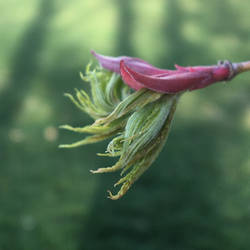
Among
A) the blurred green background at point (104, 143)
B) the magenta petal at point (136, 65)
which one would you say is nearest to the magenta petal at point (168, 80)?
the magenta petal at point (136, 65)

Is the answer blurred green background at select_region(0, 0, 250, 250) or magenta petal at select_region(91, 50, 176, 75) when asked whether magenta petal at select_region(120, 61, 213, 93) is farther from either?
blurred green background at select_region(0, 0, 250, 250)

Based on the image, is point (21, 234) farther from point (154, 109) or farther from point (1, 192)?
point (154, 109)

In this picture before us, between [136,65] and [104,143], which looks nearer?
[136,65]

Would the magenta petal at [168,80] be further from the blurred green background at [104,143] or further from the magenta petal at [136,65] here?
the blurred green background at [104,143]

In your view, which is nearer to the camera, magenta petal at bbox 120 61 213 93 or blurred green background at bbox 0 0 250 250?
magenta petal at bbox 120 61 213 93

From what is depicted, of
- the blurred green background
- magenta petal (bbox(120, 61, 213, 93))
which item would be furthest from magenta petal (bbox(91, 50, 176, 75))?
the blurred green background

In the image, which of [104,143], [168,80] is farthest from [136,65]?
[104,143]

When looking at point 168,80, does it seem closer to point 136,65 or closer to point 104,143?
point 136,65
